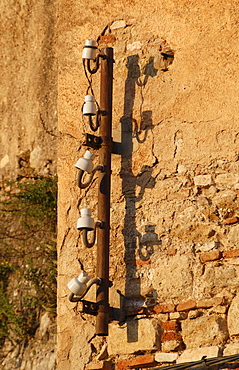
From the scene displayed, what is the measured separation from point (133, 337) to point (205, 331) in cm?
45

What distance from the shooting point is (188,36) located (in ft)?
14.8

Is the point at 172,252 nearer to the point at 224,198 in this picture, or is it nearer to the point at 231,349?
the point at 224,198

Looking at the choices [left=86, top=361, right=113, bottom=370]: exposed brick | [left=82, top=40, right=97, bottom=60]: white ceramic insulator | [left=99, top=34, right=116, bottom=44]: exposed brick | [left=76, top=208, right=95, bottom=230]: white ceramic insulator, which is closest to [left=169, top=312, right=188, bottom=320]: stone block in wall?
[left=86, top=361, right=113, bottom=370]: exposed brick

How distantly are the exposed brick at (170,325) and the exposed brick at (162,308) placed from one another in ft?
0.23

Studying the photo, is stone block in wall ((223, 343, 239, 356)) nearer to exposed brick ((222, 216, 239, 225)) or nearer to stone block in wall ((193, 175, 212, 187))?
exposed brick ((222, 216, 239, 225))

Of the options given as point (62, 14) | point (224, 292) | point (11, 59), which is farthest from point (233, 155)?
point (11, 59)

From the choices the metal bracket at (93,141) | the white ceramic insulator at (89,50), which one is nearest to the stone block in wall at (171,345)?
the metal bracket at (93,141)

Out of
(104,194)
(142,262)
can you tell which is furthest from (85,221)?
(142,262)

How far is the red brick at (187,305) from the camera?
4.01 m

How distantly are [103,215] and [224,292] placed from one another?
89 centimetres

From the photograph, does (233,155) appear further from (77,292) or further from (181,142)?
(77,292)

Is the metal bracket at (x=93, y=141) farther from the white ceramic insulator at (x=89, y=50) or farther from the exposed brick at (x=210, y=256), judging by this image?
the exposed brick at (x=210, y=256)

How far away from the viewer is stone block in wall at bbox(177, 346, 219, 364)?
383cm

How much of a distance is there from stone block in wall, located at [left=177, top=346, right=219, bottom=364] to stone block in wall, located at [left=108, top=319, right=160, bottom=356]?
19 cm
